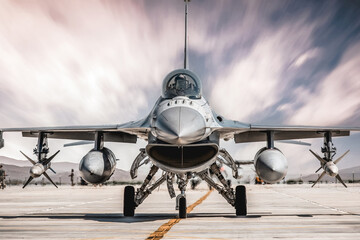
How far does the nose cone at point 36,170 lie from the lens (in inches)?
423

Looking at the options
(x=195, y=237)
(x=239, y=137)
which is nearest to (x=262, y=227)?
(x=195, y=237)

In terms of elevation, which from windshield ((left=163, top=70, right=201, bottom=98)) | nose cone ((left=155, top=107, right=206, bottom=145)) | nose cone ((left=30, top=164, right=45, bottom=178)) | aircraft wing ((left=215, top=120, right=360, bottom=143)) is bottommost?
nose cone ((left=30, top=164, right=45, bottom=178))

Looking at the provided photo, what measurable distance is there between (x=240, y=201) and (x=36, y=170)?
604cm

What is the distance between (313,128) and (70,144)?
7.94 m

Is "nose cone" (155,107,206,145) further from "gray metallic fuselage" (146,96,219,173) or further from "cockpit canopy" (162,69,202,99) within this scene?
"cockpit canopy" (162,69,202,99)

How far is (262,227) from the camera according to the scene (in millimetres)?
8445

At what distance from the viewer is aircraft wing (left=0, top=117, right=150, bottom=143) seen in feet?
31.6

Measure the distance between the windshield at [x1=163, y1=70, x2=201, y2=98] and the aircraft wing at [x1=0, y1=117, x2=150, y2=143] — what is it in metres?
0.91

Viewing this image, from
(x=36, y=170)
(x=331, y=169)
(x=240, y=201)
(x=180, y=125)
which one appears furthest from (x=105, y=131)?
Answer: (x=331, y=169)

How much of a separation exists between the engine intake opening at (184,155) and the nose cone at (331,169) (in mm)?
4292

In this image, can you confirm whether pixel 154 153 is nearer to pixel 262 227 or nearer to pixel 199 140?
pixel 199 140

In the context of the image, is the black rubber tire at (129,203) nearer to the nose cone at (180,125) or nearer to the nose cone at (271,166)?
the nose cone at (271,166)

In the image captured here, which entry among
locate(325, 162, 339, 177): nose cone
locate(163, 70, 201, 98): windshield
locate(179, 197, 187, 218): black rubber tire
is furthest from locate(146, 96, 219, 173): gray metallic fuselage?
locate(325, 162, 339, 177): nose cone

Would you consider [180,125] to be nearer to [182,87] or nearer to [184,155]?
[184,155]
